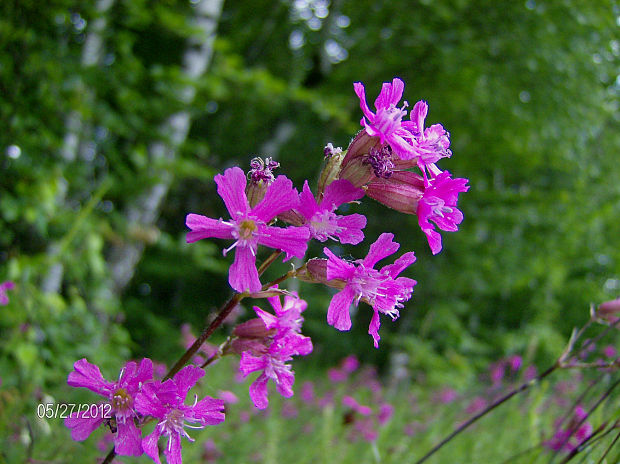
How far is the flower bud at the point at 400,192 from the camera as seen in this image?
88cm

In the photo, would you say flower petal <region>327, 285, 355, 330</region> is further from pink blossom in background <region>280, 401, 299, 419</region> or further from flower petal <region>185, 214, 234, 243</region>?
pink blossom in background <region>280, 401, 299, 419</region>

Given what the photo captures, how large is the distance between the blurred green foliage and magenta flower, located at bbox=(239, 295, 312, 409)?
1141 millimetres

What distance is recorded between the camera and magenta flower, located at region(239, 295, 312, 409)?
0.85m

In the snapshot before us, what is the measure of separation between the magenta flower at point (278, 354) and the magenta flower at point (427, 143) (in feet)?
1.21

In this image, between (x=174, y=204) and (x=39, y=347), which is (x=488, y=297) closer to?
(x=174, y=204)

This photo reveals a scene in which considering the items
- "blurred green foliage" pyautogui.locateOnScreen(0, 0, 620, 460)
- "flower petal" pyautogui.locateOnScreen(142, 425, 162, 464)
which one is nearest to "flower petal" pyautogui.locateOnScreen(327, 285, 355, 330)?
"flower petal" pyautogui.locateOnScreen(142, 425, 162, 464)

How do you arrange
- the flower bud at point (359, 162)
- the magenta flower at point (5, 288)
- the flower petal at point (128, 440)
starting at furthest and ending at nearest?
the magenta flower at point (5, 288)
the flower bud at point (359, 162)
the flower petal at point (128, 440)

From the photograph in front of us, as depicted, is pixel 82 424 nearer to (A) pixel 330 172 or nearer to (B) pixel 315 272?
(B) pixel 315 272

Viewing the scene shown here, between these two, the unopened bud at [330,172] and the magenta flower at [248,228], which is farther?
the unopened bud at [330,172]

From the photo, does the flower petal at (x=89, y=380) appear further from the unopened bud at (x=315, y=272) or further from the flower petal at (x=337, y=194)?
the flower petal at (x=337, y=194)

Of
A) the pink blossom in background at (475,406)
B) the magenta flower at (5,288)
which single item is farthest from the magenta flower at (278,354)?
the pink blossom in background at (475,406)

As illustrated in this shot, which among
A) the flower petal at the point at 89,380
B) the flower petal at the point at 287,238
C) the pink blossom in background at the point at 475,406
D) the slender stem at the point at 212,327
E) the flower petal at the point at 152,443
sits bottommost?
the pink blossom in background at the point at 475,406

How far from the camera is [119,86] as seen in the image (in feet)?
11.2

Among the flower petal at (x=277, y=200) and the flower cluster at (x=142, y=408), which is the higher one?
the flower petal at (x=277, y=200)
